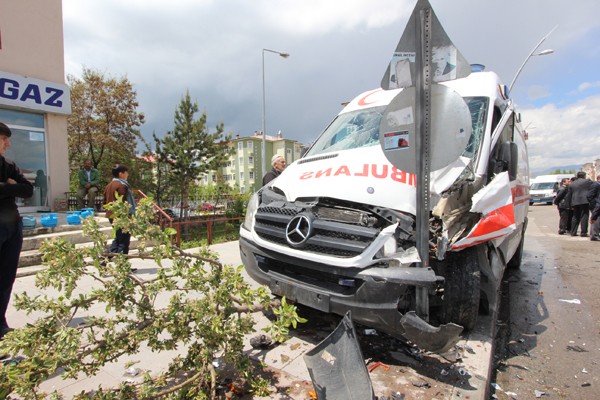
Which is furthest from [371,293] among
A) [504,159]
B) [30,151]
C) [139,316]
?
[30,151]

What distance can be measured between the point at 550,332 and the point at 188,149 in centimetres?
1673

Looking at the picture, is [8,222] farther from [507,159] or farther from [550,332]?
[550,332]

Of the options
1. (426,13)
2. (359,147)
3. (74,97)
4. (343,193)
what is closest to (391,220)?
(343,193)

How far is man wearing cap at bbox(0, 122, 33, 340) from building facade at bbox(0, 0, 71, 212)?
26.8ft

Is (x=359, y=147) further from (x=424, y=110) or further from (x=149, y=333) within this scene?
(x=149, y=333)

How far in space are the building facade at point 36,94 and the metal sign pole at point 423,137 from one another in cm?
1108

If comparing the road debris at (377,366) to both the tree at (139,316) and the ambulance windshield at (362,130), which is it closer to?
the tree at (139,316)

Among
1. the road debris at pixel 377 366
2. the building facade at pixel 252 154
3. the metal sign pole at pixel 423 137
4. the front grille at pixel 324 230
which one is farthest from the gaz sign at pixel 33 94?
the building facade at pixel 252 154

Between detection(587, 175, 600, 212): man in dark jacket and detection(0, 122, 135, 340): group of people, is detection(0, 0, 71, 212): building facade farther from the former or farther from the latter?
detection(587, 175, 600, 212): man in dark jacket

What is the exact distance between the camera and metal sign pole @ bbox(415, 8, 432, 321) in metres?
2.48

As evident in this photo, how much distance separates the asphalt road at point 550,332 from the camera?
116 inches

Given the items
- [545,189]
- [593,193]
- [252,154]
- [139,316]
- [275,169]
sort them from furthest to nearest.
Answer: [252,154] → [545,189] → [593,193] → [275,169] → [139,316]

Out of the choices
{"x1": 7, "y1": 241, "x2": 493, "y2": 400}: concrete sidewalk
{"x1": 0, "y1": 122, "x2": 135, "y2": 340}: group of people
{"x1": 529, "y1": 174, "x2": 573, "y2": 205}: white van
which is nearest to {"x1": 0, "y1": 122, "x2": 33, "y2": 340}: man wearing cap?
{"x1": 0, "y1": 122, "x2": 135, "y2": 340}: group of people

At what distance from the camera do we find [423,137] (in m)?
2.57
